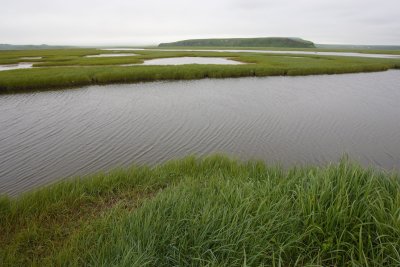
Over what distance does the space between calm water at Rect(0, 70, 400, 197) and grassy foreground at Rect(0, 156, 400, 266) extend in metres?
3.91

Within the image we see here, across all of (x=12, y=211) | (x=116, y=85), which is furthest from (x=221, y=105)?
(x=12, y=211)

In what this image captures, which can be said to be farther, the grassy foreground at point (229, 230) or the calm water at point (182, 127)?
the calm water at point (182, 127)

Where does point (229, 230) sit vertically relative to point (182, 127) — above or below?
above

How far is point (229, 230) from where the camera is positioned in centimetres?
376

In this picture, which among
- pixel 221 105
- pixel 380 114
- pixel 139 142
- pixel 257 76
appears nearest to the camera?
pixel 139 142

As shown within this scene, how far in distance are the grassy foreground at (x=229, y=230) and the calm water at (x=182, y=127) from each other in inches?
154

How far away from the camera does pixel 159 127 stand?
13.7m

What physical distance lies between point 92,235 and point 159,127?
9.46m

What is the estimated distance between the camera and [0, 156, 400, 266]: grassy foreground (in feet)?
11.7

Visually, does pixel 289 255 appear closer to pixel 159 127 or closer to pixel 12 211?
pixel 12 211

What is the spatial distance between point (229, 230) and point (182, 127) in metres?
10.2

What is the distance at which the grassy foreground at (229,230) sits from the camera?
356 centimetres

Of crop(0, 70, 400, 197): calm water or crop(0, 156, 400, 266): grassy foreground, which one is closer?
crop(0, 156, 400, 266): grassy foreground

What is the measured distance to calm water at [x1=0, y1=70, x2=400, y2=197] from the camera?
32.5 ft
